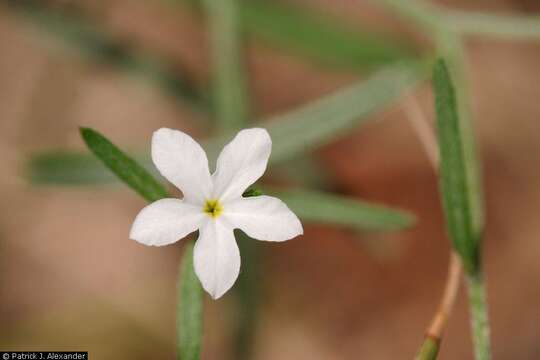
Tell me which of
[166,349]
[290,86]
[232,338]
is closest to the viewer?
[232,338]

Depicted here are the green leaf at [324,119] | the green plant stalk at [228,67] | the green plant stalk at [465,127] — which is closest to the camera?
the green plant stalk at [465,127]

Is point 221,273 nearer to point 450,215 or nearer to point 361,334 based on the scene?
point 450,215

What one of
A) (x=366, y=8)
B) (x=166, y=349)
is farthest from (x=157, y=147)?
(x=366, y=8)

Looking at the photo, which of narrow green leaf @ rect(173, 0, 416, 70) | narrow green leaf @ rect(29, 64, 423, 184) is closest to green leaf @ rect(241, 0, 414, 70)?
narrow green leaf @ rect(173, 0, 416, 70)

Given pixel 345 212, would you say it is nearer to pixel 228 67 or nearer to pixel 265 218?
pixel 265 218

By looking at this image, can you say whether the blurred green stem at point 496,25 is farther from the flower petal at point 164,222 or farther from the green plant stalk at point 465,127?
the flower petal at point 164,222

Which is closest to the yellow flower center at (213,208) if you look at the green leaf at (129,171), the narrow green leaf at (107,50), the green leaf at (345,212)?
the green leaf at (129,171)

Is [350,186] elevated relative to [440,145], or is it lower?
elevated
